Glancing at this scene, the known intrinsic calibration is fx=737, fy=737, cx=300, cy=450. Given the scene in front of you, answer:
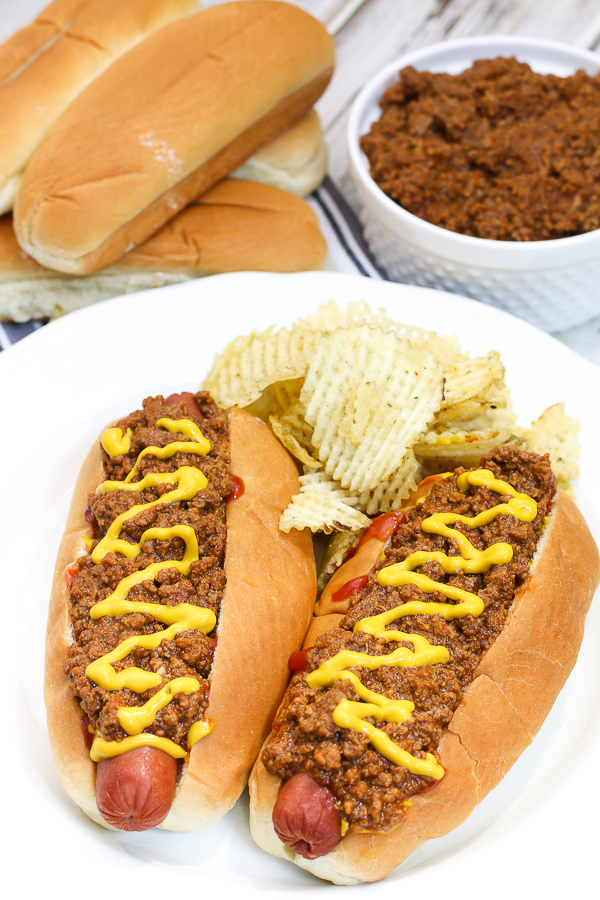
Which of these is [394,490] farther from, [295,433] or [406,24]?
[406,24]

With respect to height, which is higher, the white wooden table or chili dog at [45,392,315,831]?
the white wooden table

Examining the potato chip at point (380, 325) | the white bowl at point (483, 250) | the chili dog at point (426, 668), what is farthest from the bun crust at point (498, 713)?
the white bowl at point (483, 250)

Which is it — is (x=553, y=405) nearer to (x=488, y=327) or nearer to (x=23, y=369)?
(x=488, y=327)

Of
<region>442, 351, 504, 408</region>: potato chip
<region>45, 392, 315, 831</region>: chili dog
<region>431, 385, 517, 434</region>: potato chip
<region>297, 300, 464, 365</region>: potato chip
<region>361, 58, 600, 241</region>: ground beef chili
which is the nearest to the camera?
<region>45, 392, 315, 831</region>: chili dog

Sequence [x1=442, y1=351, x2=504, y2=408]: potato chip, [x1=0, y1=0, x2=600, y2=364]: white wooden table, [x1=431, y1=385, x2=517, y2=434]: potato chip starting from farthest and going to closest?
1. [x1=0, y1=0, x2=600, y2=364]: white wooden table
2. [x1=431, y1=385, x2=517, y2=434]: potato chip
3. [x1=442, y1=351, x2=504, y2=408]: potato chip

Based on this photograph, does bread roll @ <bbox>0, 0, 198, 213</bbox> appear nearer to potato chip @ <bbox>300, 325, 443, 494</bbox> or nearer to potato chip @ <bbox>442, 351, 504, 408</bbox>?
potato chip @ <bbox>300, 325, 443, 494</bbox>

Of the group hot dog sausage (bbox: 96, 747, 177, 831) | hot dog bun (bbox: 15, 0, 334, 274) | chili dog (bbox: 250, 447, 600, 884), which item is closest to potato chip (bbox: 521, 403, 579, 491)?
chili dog (bbox: 250, 447, 600, 884)
